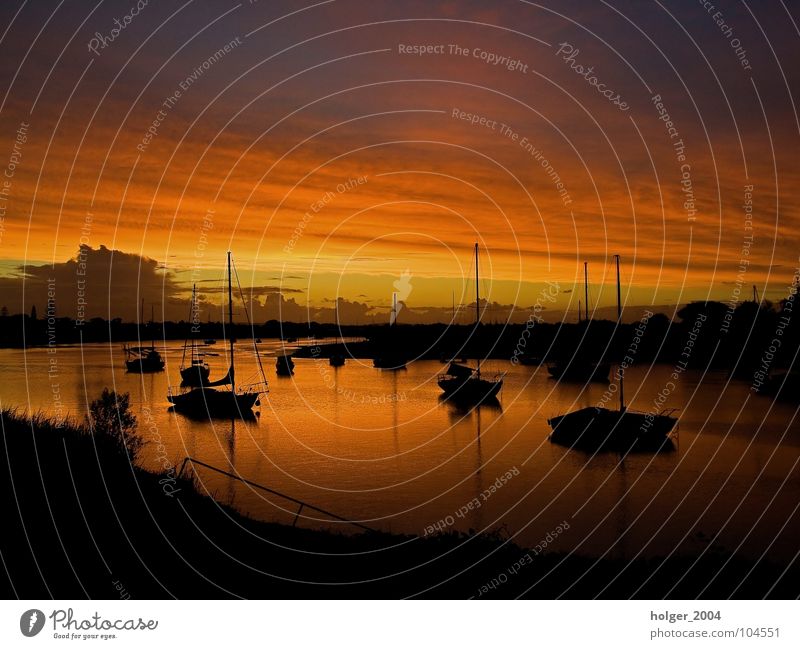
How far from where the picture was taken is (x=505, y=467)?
3048cm

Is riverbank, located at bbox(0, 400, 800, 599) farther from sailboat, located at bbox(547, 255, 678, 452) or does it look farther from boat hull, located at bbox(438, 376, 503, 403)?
boat hull, located at bbox(438, 376, 503, 403)

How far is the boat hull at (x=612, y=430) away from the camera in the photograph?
3319 cm

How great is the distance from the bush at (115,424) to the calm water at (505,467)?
11.7 feet

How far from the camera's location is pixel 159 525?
42.3 feet

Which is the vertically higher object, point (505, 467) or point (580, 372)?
point (580, 372)

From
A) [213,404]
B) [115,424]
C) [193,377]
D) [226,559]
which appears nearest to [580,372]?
[193,377]

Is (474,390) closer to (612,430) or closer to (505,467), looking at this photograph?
(612,430)

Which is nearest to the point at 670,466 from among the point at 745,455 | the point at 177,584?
the point at 745,455

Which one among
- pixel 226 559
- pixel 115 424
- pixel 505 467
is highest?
pixel 115 424

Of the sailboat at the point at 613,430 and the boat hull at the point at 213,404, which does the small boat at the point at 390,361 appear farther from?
the sailboat at the point at 613,430

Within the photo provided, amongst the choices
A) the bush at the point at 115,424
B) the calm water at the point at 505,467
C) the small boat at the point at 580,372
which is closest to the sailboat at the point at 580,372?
the small boat at the point at 580,372

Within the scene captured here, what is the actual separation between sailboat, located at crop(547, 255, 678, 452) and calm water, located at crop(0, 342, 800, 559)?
3.01 ft

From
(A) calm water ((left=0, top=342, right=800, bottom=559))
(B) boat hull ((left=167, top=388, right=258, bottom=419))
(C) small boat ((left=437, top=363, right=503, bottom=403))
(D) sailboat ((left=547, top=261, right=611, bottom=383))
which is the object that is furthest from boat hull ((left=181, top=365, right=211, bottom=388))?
(D) sailboat ((left=547, top=261, right=611, bottom=383))

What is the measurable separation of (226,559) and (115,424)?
41.2 feet
